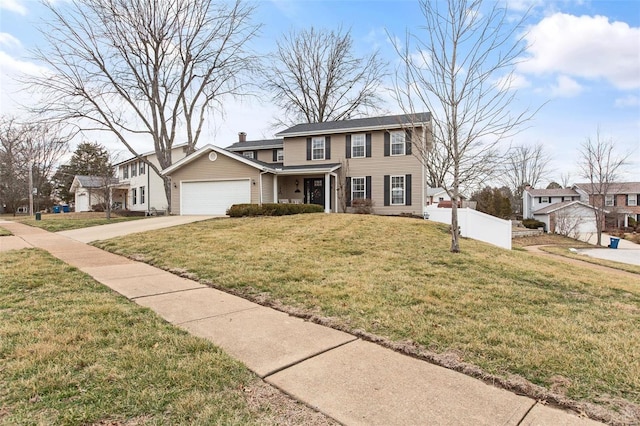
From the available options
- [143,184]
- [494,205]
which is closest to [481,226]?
[494,205]

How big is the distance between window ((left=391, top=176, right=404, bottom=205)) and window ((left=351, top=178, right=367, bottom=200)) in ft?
4.96

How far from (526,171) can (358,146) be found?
130ft

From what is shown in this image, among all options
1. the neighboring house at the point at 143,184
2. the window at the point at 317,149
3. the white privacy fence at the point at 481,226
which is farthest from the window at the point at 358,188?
the neighboring house at the point at 143,184

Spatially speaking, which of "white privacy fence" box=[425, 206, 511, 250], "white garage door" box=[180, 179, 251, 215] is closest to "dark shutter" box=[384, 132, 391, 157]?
"white privacy fence" box=[425, 206, 511, 250]

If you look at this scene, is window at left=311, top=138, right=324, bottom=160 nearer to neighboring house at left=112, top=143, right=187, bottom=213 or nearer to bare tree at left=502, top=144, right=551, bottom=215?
neighboring house at left=112, top=143, right=187, bottom=213

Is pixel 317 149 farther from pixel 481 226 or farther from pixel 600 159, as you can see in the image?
pixel 600 159

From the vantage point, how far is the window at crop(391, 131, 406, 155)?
59.0ft

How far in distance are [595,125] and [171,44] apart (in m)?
26.6

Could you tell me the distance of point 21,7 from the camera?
13.5 metres

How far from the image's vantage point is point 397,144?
59.8 feet

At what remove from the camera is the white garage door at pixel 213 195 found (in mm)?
18647

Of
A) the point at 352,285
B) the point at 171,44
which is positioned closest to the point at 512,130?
the point at 352,285

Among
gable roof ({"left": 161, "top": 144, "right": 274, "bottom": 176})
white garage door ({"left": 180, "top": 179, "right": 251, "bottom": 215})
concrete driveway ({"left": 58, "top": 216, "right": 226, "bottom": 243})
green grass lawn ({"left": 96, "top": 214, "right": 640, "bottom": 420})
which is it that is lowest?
green grass lawn ({"left": 96, "top": 214, "right": 640, "bottom": 420})

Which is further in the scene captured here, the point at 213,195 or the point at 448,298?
the point at 213,195
